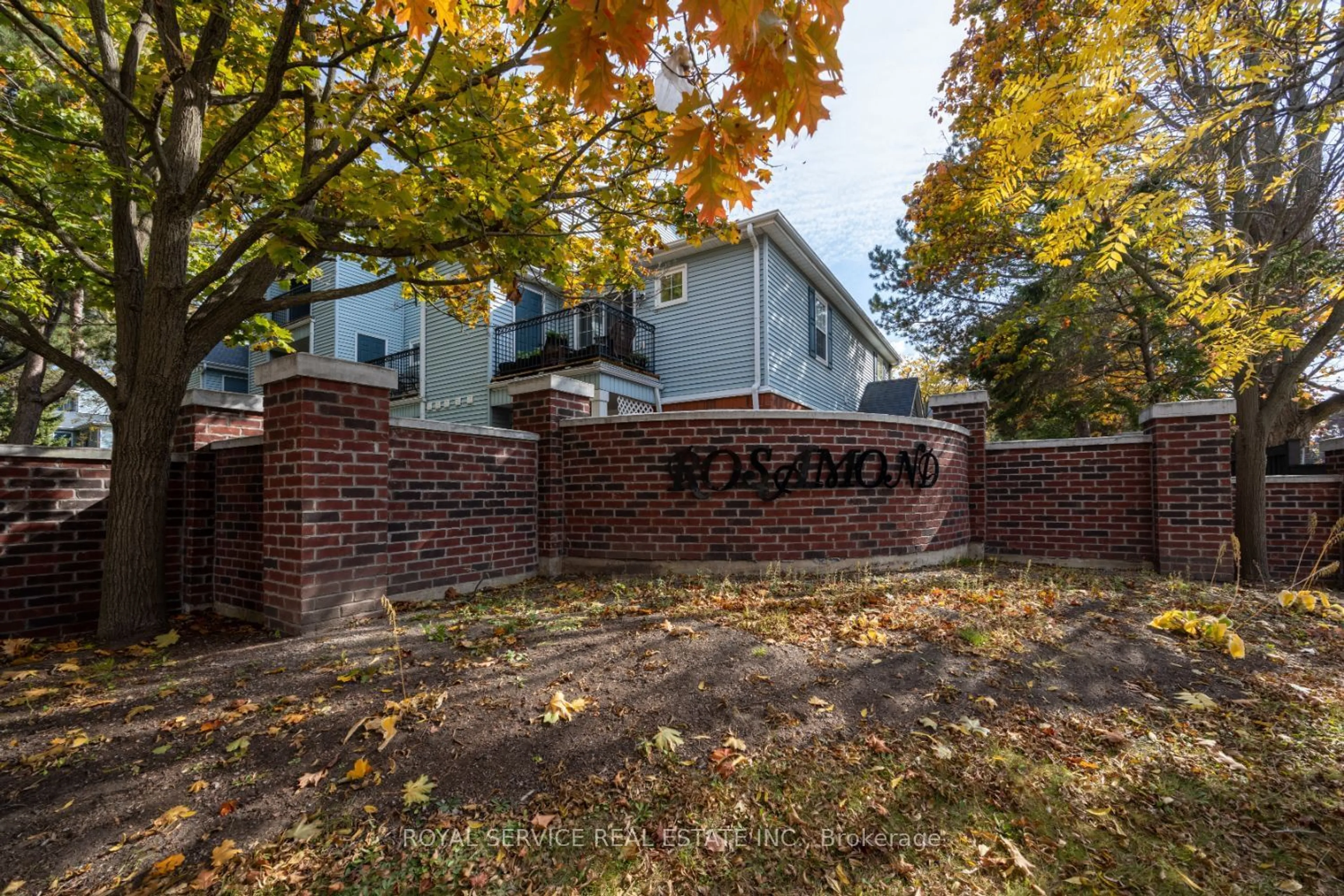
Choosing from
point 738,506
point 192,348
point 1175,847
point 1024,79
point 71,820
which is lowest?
point 1175,847

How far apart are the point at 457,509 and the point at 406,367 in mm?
13485

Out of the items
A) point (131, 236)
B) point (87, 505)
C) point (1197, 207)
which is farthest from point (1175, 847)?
point (1197, 207)

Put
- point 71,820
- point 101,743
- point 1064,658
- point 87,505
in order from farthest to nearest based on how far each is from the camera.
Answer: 1. point 87,505
2. point 1064,658
3. point 101,743
4. point 71,820

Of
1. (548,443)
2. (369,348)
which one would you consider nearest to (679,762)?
(548,443)

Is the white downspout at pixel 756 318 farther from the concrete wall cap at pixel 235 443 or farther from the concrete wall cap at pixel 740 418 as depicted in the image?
the concrete wall cap at pixel 235 443

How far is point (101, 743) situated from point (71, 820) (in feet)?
2.02

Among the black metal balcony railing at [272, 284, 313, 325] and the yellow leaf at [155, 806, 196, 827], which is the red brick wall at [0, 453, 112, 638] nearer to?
the yellow leaf at [155, 806, 196, 827]

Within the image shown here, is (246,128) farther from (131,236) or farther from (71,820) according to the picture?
(71,820)

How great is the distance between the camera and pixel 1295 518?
297 inches

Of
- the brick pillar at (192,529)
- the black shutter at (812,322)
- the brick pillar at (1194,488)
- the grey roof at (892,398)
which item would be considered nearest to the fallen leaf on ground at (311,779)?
the brick pillar at (192,529)

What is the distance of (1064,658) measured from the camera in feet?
11.5

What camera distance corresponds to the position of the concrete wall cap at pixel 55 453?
3969 mm

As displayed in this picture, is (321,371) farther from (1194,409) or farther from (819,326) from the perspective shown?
(819,326)

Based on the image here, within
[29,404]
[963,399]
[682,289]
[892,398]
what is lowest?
[963,399]
